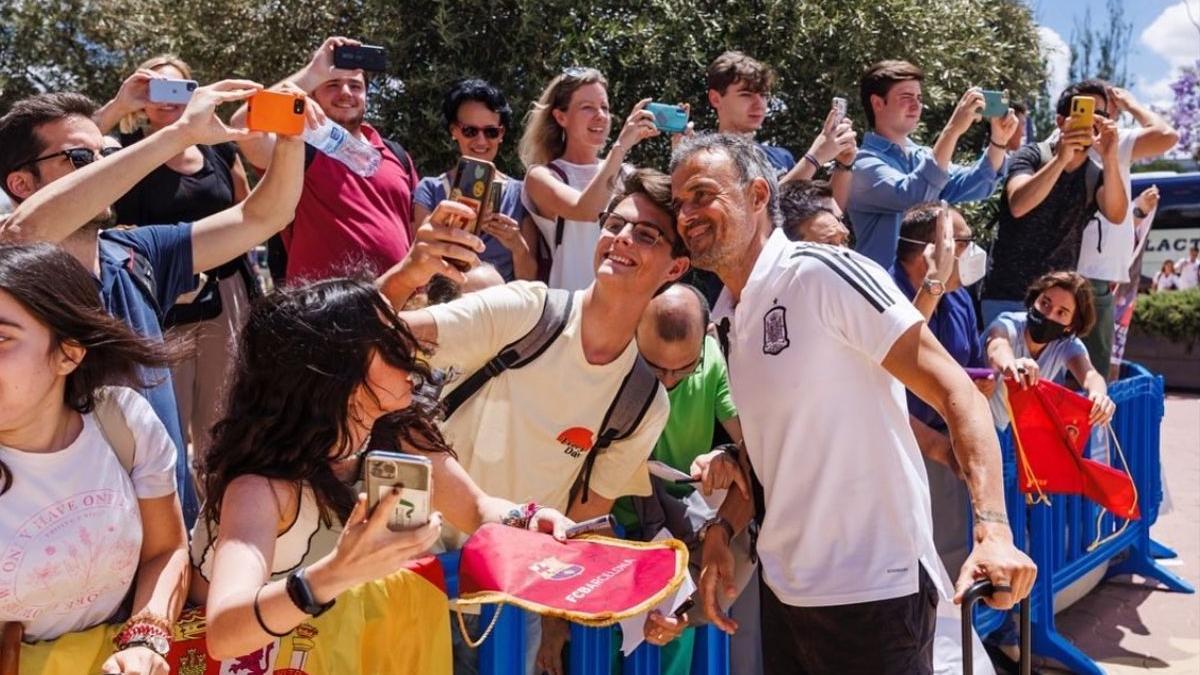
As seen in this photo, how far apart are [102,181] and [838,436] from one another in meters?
1.85

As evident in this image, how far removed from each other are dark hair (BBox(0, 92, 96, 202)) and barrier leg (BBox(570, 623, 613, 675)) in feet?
6.24

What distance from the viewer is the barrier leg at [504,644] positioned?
253cm

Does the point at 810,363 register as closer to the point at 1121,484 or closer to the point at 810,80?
the point at 1121,484

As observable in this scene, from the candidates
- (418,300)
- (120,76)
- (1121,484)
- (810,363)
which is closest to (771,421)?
(810,363)

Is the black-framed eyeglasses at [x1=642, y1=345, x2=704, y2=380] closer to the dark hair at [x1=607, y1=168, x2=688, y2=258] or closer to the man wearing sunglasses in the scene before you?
the dark hair at [x1=607, y1=168, x2=688, y2=258]

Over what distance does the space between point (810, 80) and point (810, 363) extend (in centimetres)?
722

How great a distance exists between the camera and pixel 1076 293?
17.3ft

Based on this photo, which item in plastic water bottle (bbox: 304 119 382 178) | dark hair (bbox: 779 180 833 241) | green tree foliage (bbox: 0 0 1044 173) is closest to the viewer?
plastic water bottle (bbox: 304 119 382 178)

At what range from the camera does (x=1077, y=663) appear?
5.02 meters

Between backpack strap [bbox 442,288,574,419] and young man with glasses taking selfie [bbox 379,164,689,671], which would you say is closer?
young man with glasses taking selfie [bbox 379,164,689,671]

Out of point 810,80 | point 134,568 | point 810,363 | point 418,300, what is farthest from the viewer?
point 810,80

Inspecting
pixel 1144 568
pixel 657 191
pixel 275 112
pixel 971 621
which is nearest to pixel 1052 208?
pixel 1144 568

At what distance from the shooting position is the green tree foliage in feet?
28.6

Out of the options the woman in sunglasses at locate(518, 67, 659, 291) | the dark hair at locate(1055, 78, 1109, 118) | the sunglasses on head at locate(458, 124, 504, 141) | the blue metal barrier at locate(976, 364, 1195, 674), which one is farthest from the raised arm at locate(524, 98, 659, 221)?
the dark hair at locate(1055, 78, 1109, 118)
